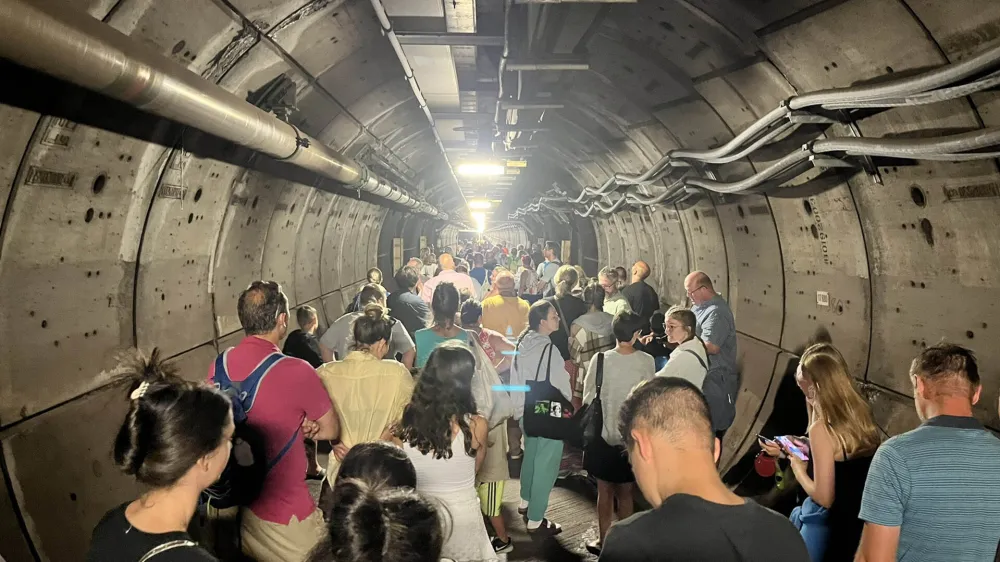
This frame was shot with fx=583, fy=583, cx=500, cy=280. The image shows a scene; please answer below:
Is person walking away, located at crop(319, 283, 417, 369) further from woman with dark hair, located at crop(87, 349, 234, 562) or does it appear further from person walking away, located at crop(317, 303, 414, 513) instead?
woman with dark hair, located at crop(87, 349, 234, 562)

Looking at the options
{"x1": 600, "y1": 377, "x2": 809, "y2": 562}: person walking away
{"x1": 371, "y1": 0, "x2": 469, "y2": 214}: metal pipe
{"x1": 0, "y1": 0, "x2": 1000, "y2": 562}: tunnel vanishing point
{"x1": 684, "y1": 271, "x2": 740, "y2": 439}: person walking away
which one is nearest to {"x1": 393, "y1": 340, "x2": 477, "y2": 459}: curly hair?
{"x1": 600, "y1": 377, "x2": 809, "y2": 562}: person walking away

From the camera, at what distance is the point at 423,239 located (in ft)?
88.0

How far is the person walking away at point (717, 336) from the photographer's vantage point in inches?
201

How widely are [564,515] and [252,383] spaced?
3503mm

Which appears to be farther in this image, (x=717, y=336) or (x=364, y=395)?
(x=717, y=336)

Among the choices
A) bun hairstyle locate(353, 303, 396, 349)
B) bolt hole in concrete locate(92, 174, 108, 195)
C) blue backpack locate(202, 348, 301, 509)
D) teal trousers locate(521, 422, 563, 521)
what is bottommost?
teal trousers locate(521, 422, 563, 521)

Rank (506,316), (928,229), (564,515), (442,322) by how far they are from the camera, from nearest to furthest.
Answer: (928,229) < (442,322) < (564,515) < (506,316)

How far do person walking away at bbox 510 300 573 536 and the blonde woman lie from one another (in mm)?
1971

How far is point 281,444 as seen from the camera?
292 centimetres

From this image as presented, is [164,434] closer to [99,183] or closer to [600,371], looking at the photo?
[99,183]

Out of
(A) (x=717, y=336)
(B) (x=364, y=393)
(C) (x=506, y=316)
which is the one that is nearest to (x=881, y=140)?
(A) (x=717, y=336)

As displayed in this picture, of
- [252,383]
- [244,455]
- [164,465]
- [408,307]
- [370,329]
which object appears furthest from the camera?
[408,307]

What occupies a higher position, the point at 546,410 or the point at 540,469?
the point at 546,410

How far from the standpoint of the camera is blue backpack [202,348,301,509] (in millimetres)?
2788
